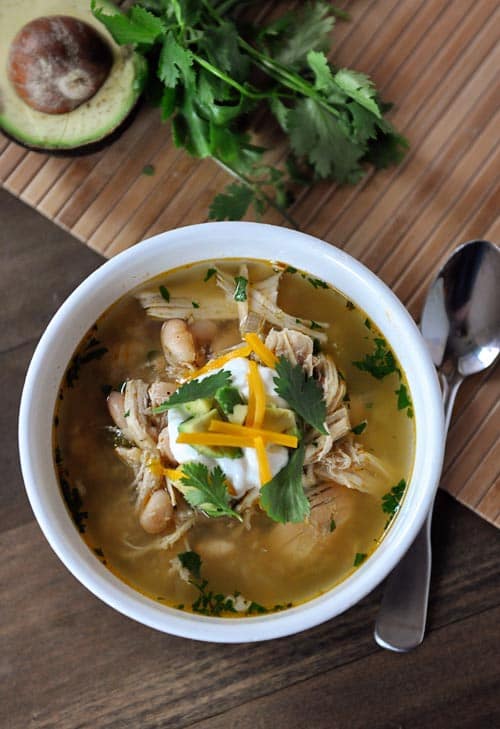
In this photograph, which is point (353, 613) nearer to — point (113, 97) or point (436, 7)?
point (113, 97)

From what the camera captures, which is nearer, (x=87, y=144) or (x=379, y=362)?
(x=379, y=362)

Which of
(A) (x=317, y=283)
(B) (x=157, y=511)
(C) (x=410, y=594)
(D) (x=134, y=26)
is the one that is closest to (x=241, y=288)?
(A) (x=317, y=283)

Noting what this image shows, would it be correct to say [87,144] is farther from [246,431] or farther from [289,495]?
[289,495]

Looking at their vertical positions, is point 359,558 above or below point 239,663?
above

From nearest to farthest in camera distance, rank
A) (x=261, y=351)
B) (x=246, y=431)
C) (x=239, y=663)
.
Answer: (x=246, y=431)
(x=261, y=351)
(x=239, y=663)

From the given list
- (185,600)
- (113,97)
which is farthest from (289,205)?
(185,600)

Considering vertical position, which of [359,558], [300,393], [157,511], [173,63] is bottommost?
[157,511]

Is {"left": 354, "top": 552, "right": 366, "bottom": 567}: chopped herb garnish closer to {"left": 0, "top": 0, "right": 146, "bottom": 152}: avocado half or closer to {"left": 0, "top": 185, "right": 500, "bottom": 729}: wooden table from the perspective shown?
{"left": 0, "top": 185, "right": 500, "bottom": 729}: wooden table
